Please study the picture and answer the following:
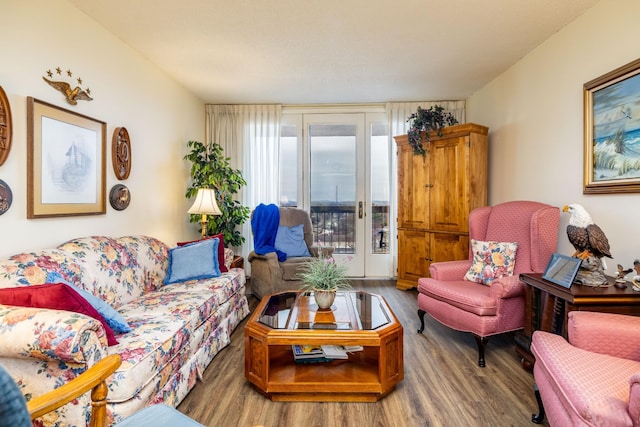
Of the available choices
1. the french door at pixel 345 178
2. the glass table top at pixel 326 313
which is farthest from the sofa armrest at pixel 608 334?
the french door at pixel 345 178

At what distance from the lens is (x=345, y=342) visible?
198 centimetres

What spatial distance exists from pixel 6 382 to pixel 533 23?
360cm

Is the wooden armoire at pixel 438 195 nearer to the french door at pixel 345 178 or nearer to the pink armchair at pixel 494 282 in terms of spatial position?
the french door at pixel 345 178

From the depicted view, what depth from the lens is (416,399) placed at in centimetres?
206

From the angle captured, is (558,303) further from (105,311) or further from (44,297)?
(44,297)

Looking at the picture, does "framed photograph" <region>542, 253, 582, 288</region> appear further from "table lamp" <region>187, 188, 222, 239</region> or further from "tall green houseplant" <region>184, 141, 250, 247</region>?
"tall green houseplant" <region>184, 141, 250, 247</region>

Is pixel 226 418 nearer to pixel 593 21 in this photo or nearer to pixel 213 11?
pixel 213 11

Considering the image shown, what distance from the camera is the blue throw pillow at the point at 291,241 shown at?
434 centimetres

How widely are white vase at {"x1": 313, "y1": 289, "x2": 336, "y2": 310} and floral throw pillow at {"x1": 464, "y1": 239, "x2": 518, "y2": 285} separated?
1.36 m

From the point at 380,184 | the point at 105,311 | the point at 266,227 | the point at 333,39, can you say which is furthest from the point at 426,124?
the point at 105,311

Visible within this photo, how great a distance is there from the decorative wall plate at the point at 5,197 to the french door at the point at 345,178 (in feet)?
11.0

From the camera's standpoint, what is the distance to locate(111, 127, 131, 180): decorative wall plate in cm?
296

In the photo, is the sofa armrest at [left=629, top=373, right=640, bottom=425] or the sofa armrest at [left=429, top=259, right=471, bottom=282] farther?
the sofa armrest at [left=429, top=259, right=471, bottom=282]

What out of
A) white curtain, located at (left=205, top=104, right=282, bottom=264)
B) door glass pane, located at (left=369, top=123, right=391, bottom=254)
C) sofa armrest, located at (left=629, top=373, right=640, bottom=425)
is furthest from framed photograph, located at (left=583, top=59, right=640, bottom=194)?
white curtain, located at (left=205, top=104, right=282, bottom=264)
